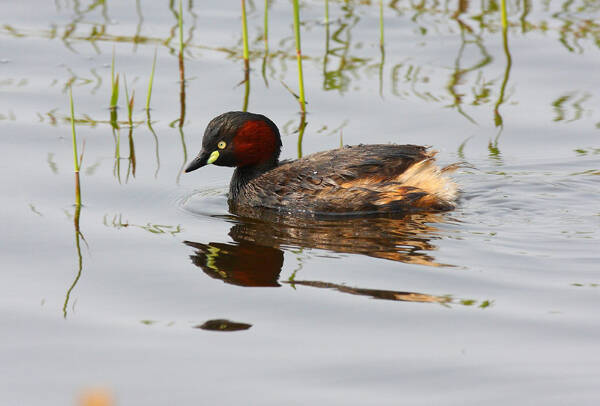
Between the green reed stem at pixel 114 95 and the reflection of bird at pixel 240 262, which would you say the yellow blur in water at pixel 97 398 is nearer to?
the reflection of bird at pixel 240 262

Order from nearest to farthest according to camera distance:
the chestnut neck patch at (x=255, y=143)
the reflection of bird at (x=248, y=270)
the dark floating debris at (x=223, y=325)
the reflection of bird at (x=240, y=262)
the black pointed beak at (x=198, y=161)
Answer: the dark floating debris at (x=223, y=325), the reflection of bird at (x=248, y=270), the reflection of bird at (x=240, y=262), the black pointed beak at (x=198, y=161), the chestnut neck patch at (x=255, y=143)

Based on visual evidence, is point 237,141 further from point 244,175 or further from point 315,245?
point 315,245

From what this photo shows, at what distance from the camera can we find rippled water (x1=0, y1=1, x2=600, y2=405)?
15.6 feet

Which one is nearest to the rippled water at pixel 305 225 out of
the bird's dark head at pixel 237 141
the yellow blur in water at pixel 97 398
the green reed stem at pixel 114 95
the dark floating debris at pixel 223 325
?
the dark floating debris at pixel 223 325

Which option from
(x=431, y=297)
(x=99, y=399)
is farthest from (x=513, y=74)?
(x=99, y=399)

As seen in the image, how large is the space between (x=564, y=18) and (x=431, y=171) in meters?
4.75

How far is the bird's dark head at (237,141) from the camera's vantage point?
7801 millimetres

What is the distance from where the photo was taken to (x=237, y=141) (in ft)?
25.8

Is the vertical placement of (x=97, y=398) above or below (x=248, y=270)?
above

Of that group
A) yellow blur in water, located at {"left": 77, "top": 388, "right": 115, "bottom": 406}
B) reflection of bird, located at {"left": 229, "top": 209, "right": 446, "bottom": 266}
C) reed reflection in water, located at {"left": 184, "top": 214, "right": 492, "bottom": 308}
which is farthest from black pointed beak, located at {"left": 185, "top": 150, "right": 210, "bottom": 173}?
yellow blur in water, located at {"left": 77, "top": 388, "right": 115, "bottom": 406}

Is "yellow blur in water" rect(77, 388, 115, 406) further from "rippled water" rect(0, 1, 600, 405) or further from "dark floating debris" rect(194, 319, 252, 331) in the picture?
"dark floating debris" rect(194, 319, 252, 331)

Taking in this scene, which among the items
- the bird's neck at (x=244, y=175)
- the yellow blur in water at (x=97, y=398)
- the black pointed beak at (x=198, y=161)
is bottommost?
the bird's neck at (x=244, y=175)

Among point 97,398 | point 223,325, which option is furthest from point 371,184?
point 97,398

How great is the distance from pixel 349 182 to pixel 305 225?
0.49 meters
